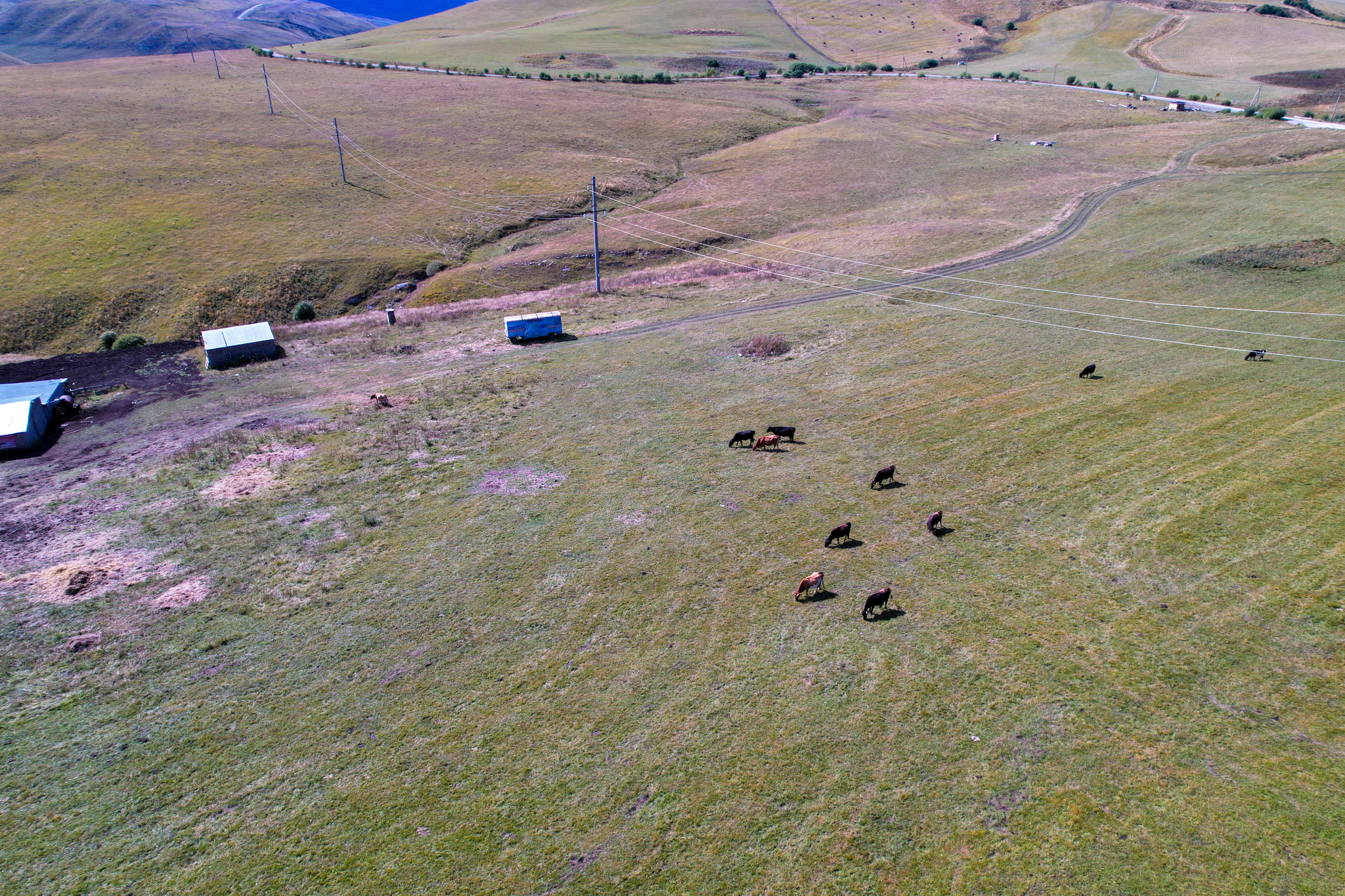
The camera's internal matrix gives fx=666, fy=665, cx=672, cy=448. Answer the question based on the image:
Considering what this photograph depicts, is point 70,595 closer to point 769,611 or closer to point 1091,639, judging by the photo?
point 769,611

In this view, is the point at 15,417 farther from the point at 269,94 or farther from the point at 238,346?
the point at 269,94

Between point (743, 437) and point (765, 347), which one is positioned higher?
point (765, 347)

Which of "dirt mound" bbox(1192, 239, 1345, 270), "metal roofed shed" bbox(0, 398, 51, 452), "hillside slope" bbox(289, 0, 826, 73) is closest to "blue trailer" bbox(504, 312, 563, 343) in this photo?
"metal roofed shed" bbox(0, 398, 51, 452)

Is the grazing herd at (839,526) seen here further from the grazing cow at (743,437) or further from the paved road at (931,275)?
the paved road at (931,275)

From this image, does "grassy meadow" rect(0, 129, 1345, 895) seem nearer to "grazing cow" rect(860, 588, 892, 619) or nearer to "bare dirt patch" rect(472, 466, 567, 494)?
"bare dirt patch" rect(472, 466, 567, 494)

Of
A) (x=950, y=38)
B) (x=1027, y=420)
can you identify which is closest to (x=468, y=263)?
(x=1027, y=420)

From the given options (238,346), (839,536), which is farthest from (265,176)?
(839,536)

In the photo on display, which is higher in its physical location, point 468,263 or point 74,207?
point 74,207
